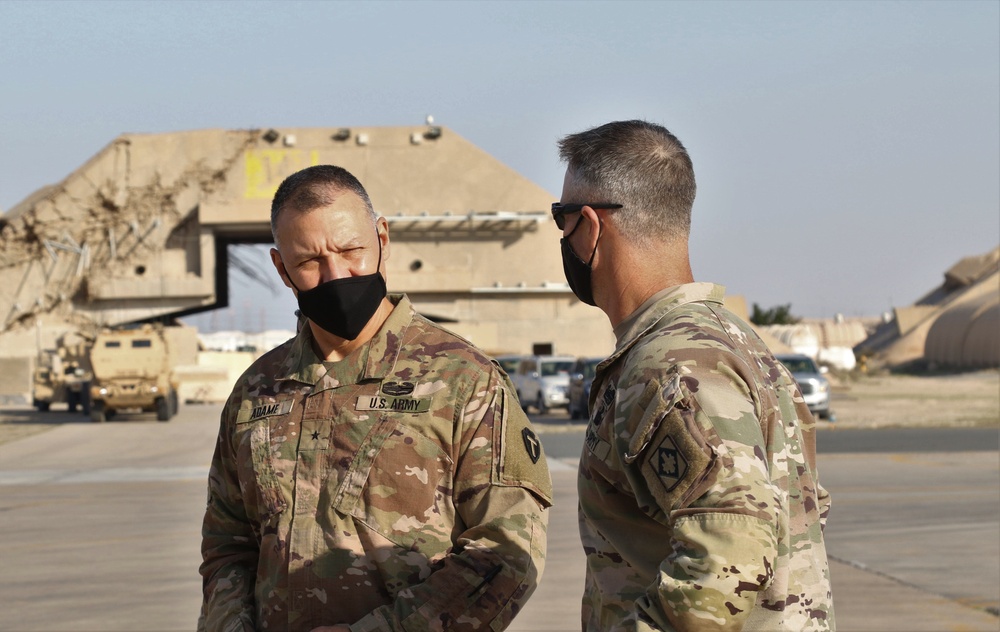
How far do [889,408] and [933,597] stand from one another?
2766cm

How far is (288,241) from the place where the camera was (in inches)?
146

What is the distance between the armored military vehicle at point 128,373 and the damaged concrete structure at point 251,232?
2303 centimetres

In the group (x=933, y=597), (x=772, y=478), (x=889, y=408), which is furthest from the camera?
(x=889, y=408)

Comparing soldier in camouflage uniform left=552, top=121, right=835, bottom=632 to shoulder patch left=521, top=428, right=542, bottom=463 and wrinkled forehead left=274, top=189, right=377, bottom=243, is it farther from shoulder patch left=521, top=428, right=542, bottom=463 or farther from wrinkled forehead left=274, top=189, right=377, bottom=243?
wrinkled forehead left=274, top=189, right=377, bottom=243

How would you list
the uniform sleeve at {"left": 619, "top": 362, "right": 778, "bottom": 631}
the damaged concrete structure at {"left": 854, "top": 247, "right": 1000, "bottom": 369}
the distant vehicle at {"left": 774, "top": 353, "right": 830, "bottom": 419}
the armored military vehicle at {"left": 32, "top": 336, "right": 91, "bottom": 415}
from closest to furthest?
1. the uniform sleeve at {"left": 619, "top": 362, "right": 778, "bottom": 631}
2. the distant vehicle at {"left": 774, "top": 353, "right": 830, "bottom": 419}
3. the armored military vehicle at {"left": 32, "top": 336, "right": 91, "bottom": 415}
4. the damaged concrete structure at {"left": 854, "top": 247, "right": 1000, "bottom": 369}

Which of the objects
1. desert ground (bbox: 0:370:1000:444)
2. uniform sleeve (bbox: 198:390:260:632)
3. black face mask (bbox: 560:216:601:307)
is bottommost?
desert ground (bbox: 0:370:1000:444)

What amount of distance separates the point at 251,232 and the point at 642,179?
54.8 m

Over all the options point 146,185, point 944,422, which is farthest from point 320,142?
point 944,422

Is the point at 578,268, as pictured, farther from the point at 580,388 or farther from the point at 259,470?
the point at 580,388

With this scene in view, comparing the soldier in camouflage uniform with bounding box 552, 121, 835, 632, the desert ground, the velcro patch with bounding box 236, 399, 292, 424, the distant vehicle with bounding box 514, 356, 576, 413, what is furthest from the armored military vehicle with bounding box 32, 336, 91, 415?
the soldier in camouflage uniform with bounding box 552, 121, 835, 632

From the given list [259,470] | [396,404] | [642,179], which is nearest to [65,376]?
[259,470]

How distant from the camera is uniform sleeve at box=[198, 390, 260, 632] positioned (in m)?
3.59

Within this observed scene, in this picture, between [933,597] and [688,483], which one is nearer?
[688,483]

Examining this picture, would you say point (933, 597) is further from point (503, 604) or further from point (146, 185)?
point (146, 185)
